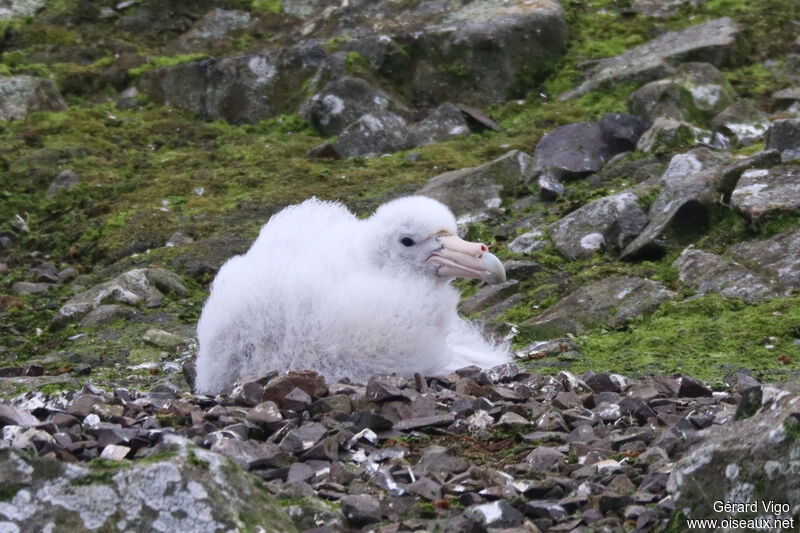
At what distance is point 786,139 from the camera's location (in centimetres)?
977

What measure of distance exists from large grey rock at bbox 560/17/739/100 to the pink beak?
8.37 meters

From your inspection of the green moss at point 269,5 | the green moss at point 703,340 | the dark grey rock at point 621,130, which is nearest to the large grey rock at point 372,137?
the dark grey rock at point 621,130

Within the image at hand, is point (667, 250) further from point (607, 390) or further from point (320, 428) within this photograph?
point (320, 428)

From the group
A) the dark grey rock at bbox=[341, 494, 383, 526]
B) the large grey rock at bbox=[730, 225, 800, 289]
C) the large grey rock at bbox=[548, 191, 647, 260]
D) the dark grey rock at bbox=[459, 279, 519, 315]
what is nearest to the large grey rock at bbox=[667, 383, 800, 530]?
the dark grey rock at bbox=[341, 494, 383, 526]

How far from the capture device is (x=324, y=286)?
6.58 meters

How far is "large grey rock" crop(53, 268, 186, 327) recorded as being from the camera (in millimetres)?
10250

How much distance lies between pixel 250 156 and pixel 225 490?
11.5 m

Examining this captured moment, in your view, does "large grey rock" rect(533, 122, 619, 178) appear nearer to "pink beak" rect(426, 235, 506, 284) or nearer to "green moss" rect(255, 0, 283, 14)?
"pink beak" rect(426, 235, 506, 284)

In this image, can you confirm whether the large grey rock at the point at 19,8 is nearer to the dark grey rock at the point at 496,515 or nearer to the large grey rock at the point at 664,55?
the large grey rock at the point at 664,55

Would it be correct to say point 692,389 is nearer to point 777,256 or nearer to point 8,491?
point 777,256

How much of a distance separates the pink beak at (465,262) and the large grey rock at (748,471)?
355cm

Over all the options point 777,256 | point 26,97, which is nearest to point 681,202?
point 777,256

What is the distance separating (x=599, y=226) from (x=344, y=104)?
20.2 ft

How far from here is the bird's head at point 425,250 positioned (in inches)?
284
